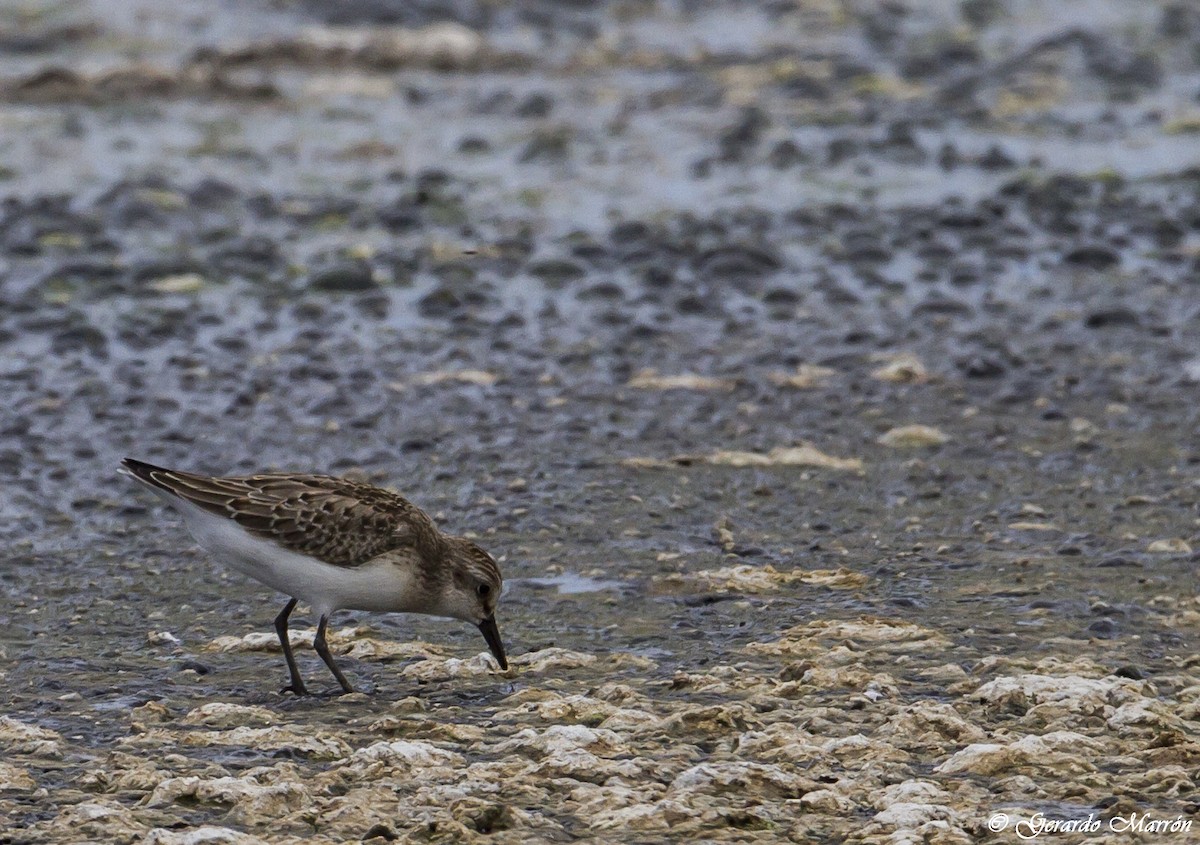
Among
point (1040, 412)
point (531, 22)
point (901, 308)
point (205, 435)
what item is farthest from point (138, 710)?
point (531, 22)

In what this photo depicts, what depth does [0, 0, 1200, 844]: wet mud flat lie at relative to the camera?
21.1 ft

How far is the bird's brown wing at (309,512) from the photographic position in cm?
775

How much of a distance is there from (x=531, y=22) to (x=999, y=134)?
23.5 ft

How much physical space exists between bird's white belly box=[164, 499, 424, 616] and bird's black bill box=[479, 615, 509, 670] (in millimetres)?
328

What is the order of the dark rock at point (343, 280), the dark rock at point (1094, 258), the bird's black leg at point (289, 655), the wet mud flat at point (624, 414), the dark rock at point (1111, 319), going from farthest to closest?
the dark rock at point (1094, 258) < the dark rock at point (343, 280) < the dark rock at point (1111, 319) < the bird's black leg at point (289, 655) < the wet mud flat at point (624, 414)

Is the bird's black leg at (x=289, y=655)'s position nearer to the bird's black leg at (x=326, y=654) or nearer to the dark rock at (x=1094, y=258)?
the bird's black leg at (x=326, y=654)

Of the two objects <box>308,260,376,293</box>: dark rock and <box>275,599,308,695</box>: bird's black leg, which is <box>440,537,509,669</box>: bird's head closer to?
<box>275,599,308,695</box>: bird's black leg

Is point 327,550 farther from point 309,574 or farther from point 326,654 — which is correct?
point 326,654

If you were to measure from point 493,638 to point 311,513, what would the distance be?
3.07 feet

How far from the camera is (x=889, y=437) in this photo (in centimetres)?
1084

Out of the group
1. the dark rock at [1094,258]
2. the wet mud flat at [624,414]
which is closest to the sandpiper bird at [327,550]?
the wet mud flat at [624,414]

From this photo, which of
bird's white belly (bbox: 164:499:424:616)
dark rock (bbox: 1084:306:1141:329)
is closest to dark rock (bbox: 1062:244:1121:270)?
dark rock (bbox: 1084:306:1141:329)

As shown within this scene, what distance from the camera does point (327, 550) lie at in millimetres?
7758

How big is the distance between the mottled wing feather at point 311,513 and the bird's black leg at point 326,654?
0.27 m
